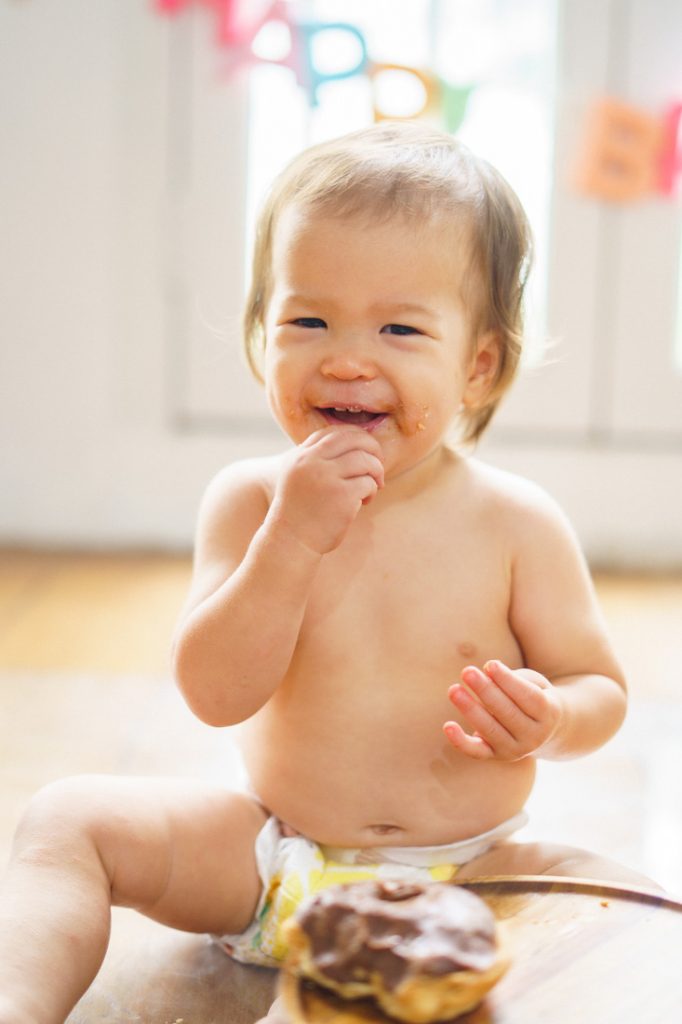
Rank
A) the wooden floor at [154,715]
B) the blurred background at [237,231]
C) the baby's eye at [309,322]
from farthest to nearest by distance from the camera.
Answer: the blurred background at [237,231], the wooden floor at [154,715], the baby's eye at [309,322]

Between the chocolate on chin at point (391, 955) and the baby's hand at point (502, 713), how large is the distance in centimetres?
18

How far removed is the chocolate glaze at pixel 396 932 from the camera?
529 mm

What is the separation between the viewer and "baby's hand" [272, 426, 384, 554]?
766 mm

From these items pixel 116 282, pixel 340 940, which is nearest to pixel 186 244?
pixel 116 282

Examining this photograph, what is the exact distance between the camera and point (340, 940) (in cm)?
55

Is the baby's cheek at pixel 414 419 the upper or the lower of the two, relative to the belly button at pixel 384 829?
upper

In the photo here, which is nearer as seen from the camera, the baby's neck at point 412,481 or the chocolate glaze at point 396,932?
the chocolate glaze at point 396,932

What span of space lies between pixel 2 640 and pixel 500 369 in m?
1.01

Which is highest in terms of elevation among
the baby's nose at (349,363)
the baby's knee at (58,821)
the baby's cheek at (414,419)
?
the baby's nose at (349,363)

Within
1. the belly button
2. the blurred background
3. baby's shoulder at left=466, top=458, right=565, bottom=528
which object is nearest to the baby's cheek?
baby's shoulder at left=466, top=458, right=565, bottom=528

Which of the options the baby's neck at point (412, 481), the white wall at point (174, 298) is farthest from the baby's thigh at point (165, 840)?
the white wall at point (174, 298)

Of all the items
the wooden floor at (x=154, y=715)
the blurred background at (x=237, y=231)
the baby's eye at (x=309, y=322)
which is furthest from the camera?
the blurred background at (x=237, y=231)

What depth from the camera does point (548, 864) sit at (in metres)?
0.83

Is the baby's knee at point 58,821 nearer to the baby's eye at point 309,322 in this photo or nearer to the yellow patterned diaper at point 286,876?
the yellow patterned diaper at point 286,876
